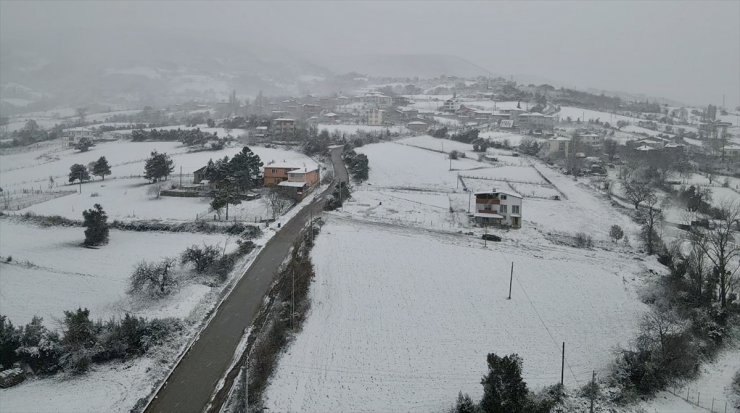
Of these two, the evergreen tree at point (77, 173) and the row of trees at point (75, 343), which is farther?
the evergreen tree at point (77, 173)

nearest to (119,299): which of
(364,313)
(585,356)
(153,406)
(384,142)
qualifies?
(153,406)

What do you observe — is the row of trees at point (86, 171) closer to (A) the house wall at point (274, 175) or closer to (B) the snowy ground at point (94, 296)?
(B) the snowy ground at point (94, 296)

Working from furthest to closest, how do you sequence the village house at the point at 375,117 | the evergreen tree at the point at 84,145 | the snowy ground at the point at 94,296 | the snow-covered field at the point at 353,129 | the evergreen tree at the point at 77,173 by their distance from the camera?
the village house at the point at 375,117
the snow-covered field at the point at 353,129
the evergreen tree at the point at 84,145
the evergreen tree at the point at 77,173
the snowy ground at the point at 94,296

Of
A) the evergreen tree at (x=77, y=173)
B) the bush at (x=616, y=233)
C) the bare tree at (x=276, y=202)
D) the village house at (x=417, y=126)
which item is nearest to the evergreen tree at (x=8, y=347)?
the bare tree at (x=276, y=202)

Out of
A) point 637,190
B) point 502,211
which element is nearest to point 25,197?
point 502,211

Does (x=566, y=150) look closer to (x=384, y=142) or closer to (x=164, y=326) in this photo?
(x=384, y=142)

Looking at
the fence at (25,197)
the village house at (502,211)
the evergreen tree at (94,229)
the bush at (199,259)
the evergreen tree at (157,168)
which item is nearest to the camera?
the bush at (199,259)

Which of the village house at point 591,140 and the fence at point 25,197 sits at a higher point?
the village house at point 591,140

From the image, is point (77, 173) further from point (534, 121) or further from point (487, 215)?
point (534, 121)
